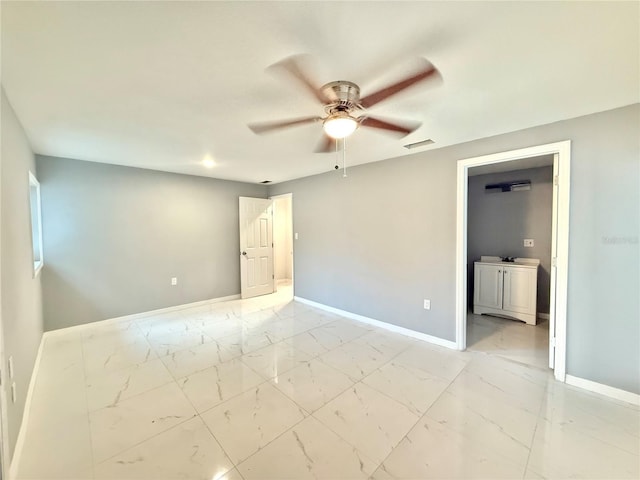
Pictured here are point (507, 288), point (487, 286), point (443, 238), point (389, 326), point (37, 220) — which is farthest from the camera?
point (487, 286)

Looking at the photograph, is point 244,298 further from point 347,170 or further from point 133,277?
point 347,170

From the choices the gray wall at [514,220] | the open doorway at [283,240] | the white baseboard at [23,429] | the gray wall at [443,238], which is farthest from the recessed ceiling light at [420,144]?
the open doorway at [283,240]

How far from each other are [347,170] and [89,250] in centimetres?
374

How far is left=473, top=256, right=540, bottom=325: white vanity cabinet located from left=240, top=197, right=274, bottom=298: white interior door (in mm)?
3812

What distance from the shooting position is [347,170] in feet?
13.0

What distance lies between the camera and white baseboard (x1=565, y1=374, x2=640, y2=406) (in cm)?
204

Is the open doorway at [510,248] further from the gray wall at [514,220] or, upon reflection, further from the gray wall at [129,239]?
the gray wall at [129,239]

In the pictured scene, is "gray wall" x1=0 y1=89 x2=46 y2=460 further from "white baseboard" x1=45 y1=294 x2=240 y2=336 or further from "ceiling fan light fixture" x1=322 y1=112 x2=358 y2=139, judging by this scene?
"ceiling fan light fixture" x1=322 y1=112 x2=358 y2=139

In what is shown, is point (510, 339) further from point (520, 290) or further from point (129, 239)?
point (129, 239)

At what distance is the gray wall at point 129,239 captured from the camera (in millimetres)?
3369

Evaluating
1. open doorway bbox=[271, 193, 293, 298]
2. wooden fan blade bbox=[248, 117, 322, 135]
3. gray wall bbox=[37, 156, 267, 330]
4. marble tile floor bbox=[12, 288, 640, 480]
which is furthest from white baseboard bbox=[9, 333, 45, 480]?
open doorway bbox=[271, 193, 293, 298]

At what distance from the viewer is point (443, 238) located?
9.96 ft

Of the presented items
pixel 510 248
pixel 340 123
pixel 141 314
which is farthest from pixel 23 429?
pixel 510 248

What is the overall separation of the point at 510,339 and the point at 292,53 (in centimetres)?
375
